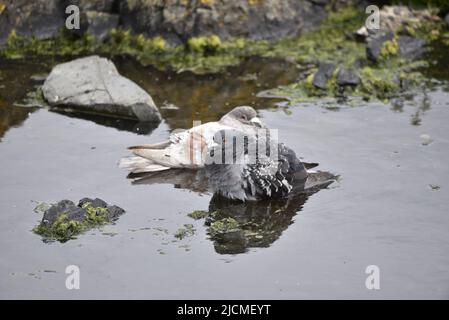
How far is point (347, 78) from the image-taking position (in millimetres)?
10406

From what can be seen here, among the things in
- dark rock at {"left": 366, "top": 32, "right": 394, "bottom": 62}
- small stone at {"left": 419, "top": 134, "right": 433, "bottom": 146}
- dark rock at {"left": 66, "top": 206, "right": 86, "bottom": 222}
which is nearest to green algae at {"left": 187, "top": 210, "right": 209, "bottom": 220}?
dark rock at {"left": 66, "top": 206, "right": 86, "bottom": 222}

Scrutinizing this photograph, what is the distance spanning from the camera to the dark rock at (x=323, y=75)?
10398mm

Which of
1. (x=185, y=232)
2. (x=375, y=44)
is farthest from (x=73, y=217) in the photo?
(x=375, y=44)

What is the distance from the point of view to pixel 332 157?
28.1ft

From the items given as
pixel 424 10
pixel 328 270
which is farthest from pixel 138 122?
pixel 424 10

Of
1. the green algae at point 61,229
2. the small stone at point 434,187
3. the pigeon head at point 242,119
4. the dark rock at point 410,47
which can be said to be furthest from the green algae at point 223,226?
the dark rock at point 410,47

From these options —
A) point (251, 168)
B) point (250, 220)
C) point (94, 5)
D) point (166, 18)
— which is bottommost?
point (250, 220)

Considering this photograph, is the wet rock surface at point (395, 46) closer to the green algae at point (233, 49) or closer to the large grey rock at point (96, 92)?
the green algae at point (233, 49)

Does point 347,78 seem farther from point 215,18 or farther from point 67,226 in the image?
point 67,226

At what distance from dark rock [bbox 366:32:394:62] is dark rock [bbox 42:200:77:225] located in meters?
5.46

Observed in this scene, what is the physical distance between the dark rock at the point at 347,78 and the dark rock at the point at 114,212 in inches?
160

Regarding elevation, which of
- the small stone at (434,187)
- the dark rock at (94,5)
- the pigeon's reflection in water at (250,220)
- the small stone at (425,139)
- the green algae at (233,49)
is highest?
the dark rock at (94,5)

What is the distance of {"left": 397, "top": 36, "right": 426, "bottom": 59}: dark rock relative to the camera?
449 inches

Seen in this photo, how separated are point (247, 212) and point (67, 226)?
1.59 metres
